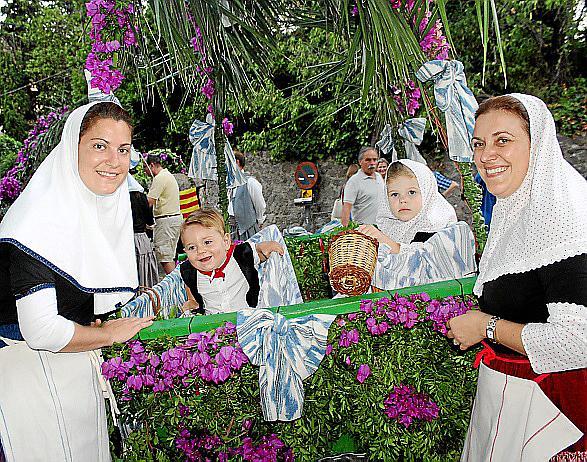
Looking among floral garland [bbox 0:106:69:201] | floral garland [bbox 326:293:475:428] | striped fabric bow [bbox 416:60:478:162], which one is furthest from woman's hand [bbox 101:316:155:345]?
floral garland [bbox 0:106:69:201]

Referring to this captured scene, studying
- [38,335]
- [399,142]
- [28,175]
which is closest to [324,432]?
[38,335]

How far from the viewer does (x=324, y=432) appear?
2555 mm

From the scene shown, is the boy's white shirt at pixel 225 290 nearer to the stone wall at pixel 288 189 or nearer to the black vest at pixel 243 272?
the black vest at pixel 243 272

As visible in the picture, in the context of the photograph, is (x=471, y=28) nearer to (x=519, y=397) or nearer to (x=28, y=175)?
(x=28, y=175)

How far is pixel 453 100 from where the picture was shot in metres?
3.15

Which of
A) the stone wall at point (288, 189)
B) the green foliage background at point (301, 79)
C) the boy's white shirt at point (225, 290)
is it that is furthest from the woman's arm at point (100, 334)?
the stone wall at point (288, 189)

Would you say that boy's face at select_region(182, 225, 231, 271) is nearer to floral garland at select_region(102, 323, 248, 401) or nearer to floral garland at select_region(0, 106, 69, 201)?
floral garland at select_region(102, 323, 248, 401)

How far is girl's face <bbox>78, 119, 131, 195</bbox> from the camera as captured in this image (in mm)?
1815

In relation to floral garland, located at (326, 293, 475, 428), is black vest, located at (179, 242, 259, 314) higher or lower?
higher

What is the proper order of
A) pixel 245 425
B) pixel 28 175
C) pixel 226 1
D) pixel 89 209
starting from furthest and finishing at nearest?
pixel 28 175 → pixel 226 1 → pixel 245 425 → pixel 89 209

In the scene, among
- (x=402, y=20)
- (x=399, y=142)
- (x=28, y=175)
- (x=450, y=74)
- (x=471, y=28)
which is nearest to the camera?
(x=402, y=20)

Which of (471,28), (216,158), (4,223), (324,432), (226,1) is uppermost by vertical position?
(471,28)

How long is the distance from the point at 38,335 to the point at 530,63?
9.73 meters

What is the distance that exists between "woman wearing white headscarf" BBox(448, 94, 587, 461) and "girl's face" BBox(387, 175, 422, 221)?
60.5 inches
